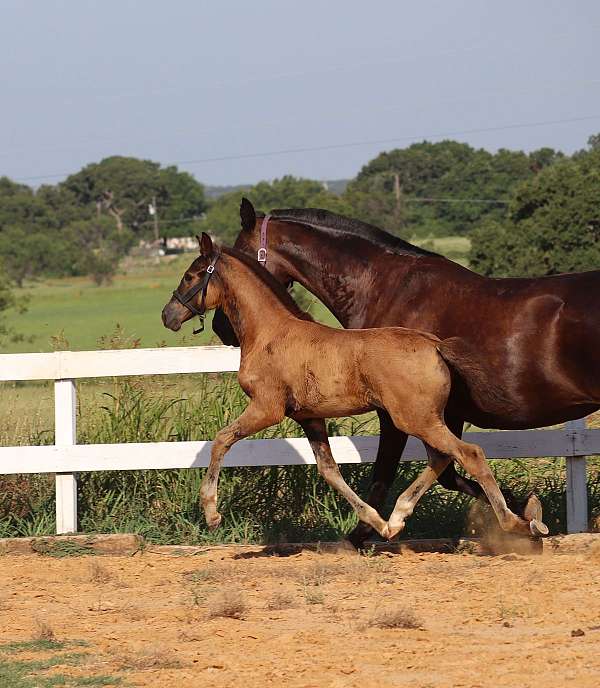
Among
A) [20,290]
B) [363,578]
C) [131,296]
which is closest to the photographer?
[363,578]

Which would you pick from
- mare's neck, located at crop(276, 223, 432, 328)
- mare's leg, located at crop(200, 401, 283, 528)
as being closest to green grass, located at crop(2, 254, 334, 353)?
mare's neck, located at crop(276, 223, 432, 328)

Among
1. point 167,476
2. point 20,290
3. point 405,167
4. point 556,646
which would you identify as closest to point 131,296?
point 20,290

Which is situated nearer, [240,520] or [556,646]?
[556,646]

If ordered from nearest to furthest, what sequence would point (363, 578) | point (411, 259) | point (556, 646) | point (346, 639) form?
point (556, 646), point (346, 639), point (363, 578), point (411, 259)

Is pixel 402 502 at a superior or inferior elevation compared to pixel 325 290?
inferior

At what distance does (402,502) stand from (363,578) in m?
0.60

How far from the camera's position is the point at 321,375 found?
23.7 ft

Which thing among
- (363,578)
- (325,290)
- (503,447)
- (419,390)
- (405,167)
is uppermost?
(405,167)

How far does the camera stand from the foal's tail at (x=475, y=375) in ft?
23.2

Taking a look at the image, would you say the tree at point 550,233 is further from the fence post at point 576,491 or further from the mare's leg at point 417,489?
the mare's leg at point 417,489

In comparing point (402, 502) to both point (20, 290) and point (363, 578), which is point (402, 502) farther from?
point (20, 290)

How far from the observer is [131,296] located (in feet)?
199

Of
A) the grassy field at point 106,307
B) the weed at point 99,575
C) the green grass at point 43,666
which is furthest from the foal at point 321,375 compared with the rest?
the grassy field at point 106,307

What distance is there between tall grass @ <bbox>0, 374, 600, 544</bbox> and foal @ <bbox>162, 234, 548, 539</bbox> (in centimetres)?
104
